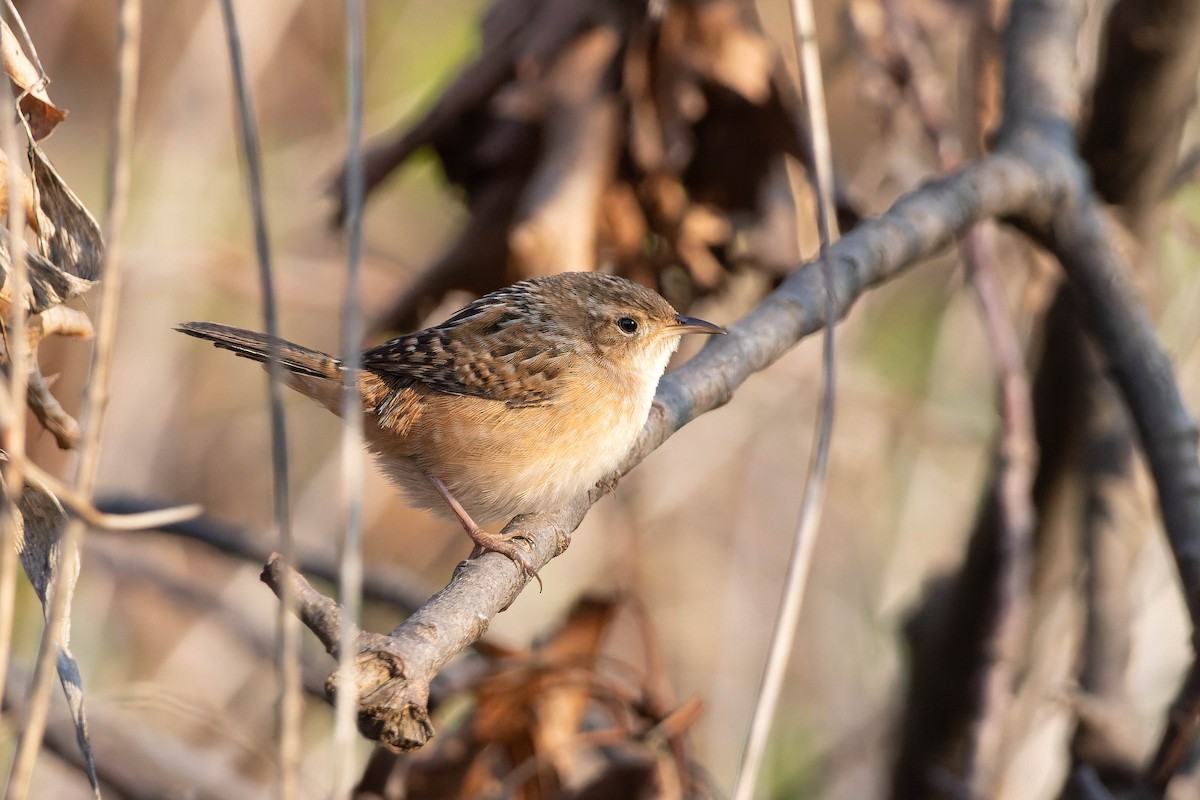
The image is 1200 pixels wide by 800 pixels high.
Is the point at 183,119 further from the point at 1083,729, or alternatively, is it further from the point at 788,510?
the point at 1083,729

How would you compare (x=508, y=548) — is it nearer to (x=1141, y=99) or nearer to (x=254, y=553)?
(x=254, y=553)

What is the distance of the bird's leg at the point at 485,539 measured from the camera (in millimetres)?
2287

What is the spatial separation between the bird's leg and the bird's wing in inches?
10.8

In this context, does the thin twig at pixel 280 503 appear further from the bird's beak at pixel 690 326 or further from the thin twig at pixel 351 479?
the bird's beak at pixel 690 326

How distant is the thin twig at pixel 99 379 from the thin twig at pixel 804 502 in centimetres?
102

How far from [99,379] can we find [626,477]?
3.79 metres

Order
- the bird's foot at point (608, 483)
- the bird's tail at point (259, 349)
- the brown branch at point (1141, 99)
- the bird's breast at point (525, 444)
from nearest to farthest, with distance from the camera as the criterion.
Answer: the bird's tail at point (259, 349) < the bird's breast at point (525, 444) < the bird's foot at point (608, 483) < the brown branch at point (1141, 99)

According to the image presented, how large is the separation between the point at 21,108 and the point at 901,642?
348 centimetres

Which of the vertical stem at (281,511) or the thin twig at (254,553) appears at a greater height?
the thin twig at (254,553)

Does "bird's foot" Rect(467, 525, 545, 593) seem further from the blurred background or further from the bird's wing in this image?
the blurred background

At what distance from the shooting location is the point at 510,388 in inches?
125

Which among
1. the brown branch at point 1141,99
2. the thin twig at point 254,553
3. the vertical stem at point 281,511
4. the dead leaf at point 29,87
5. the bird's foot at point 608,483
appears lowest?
the vertical stem at point 281,511

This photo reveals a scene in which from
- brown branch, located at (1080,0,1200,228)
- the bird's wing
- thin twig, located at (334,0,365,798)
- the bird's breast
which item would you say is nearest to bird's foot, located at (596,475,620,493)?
the bird's breast

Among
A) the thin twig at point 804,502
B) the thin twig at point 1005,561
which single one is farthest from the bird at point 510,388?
the thin twig at point 1005,561
